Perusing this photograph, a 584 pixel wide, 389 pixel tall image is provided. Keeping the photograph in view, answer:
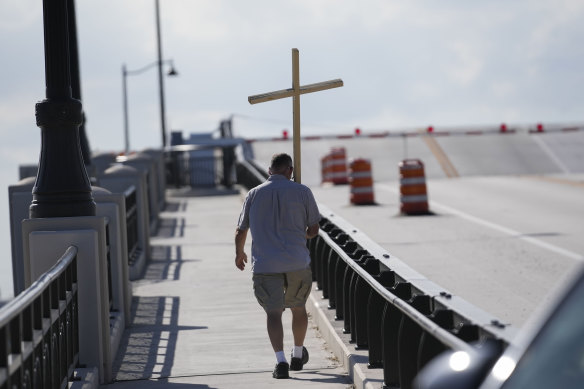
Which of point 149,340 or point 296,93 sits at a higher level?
point 296,93

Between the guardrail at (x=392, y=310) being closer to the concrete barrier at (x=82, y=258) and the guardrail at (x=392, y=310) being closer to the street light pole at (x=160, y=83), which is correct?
the concrete barrier at (x=82, y=258)

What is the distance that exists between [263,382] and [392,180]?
30930mm

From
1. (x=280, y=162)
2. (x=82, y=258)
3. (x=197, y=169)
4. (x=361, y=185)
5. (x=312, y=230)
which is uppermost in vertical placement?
(x=280, y=162)

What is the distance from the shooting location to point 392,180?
39625 mm

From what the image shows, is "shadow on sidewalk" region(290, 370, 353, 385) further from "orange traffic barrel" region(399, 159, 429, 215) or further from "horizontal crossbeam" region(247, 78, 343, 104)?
"orange traffic barrel" region(399, 159, 429, 215)

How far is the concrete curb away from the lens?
26.4 feet

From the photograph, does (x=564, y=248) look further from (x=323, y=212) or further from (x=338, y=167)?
(x=338, y=167)

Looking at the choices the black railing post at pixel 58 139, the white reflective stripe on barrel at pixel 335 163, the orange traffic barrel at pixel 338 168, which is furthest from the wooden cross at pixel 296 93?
the white reflective stripe on barrel at pixel 335 163

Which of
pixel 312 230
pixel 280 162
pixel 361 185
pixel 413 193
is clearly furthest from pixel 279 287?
pixel 361 185

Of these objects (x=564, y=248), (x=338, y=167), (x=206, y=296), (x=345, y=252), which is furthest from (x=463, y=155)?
(x=345, y=252)

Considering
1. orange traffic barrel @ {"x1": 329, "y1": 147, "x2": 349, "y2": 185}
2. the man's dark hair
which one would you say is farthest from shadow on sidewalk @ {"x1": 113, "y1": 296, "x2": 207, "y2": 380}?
orange traffic barrel @ {"x1": 329, "y1": 147, "x2": 349, "y2": 185}

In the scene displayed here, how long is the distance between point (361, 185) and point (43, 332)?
71.5 ft

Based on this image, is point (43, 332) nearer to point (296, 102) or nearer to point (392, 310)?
point (392, 310)

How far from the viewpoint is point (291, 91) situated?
10.1 metres
